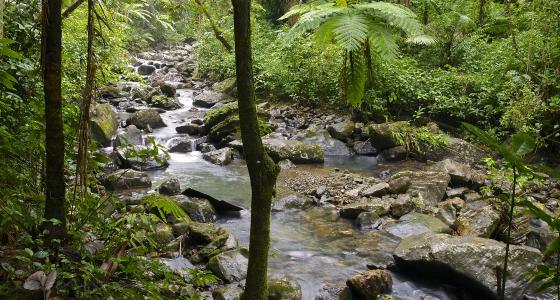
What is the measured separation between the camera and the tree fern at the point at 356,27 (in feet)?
6.19

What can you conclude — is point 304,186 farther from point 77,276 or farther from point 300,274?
point 77,276

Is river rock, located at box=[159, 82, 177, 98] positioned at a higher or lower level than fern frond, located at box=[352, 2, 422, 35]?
higher

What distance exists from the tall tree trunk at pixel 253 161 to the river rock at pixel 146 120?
10748 mm

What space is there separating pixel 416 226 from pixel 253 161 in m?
4.66

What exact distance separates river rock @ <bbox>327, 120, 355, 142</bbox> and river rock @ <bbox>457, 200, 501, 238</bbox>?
5.11 metres

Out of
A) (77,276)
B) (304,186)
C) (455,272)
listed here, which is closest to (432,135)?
(304,186)

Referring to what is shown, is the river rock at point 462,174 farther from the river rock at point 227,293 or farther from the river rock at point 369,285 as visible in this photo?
the river rock at point 227,293

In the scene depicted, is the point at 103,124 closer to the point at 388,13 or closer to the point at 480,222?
the point at 480,222

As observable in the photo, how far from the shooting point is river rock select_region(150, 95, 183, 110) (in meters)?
15.2

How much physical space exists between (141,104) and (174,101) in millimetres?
1166

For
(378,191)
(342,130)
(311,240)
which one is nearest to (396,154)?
(342,130)

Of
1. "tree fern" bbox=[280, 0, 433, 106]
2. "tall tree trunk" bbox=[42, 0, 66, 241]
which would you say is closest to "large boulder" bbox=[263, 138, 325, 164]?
"tall tree trunk" bbox=[42, 0, 66, 241]

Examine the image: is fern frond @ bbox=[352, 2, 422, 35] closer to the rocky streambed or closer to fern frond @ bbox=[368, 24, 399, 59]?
fern frond @ bbox=[368, 24, 399, 59]

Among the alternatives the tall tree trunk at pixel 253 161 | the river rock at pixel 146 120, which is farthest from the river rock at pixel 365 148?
the tall tree trunk at pixel 253 161
